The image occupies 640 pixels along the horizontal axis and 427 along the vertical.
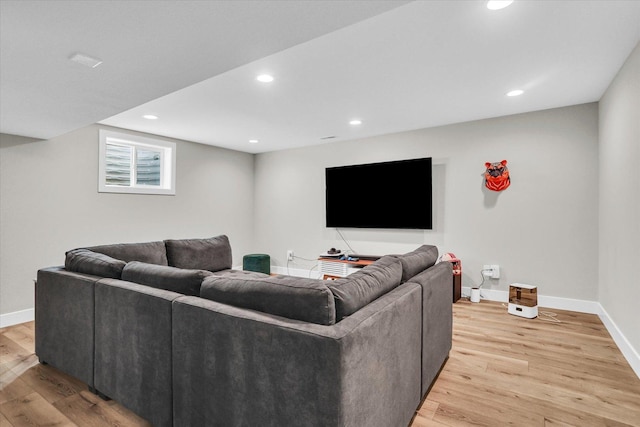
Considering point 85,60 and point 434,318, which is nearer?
point 85,60

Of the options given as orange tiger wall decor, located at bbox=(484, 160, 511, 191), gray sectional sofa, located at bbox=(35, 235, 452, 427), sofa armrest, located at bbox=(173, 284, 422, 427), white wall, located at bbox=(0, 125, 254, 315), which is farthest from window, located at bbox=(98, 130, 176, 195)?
orange tiger wall decor, located at bbox=(484, 160, 511, 191)

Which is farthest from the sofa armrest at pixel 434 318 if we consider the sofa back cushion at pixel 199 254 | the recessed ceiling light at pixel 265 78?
the sofa back cushion at pixel 199 254

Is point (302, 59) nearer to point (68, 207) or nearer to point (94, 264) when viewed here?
point (94, 264)

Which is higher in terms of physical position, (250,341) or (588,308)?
(250,341)

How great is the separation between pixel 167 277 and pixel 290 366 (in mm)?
983

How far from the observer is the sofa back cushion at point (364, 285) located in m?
1.40

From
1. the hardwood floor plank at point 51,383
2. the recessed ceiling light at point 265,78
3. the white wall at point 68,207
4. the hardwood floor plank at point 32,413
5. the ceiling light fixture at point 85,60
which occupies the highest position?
the recessed ceiling light at point 265,78

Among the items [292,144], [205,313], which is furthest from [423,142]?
[205,313]

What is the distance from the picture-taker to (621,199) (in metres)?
2.72

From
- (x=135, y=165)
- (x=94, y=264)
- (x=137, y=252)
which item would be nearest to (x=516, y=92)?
(x=94, y=264)

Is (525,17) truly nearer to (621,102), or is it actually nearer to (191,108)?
(621,102)

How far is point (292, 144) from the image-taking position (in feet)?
18.2

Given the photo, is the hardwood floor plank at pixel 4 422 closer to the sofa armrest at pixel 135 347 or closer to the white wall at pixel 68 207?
the sofa armrest at pixel 135 347

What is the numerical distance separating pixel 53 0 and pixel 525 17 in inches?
93.3
